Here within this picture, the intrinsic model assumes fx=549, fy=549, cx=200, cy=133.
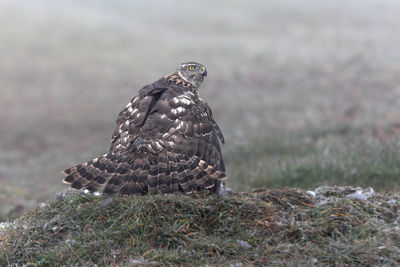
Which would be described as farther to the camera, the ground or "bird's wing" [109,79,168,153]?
"bird's wing" [109,79,168,153]

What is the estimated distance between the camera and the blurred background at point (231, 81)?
36.5 ft

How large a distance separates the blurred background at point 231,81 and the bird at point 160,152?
2.52 meters

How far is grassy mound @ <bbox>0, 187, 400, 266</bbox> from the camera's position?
5.25 m

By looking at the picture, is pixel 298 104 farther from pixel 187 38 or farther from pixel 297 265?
pixel 297 265

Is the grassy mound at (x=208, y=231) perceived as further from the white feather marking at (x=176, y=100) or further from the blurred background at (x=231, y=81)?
the blurred background at (x=231, y=81)

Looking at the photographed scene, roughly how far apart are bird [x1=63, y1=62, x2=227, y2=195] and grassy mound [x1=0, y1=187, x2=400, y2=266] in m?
0.19

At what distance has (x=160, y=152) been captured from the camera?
20.9 feet

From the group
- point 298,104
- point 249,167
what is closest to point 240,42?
point 298,104

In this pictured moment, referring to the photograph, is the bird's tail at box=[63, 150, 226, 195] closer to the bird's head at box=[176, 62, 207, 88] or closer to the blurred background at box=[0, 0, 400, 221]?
the bird's head at box=[176, 62, 207, 88]

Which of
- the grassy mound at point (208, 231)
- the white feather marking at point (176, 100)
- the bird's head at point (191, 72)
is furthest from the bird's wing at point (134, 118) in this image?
the bird's head at point (191, 72)

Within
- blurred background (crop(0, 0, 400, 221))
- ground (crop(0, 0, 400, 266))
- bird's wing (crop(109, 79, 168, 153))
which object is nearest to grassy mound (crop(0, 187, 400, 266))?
Result: ground (crop(0, 0, 400, 266))

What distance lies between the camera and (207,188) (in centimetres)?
612

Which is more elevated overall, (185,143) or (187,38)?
(187,38)

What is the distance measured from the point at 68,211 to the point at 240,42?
25599 millimetres
